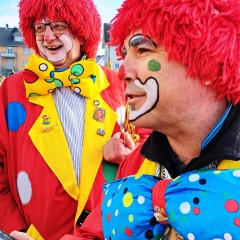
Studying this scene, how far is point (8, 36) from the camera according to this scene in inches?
1510

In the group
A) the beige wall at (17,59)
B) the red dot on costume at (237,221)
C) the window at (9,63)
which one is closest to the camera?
the red dot on costume at (237,221)

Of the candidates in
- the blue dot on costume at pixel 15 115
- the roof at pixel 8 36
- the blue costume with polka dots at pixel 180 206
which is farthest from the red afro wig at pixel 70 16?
the roof at pixel 8 36

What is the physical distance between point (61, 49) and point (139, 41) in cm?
97

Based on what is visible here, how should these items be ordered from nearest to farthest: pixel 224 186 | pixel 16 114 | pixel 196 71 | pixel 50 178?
pixel 224 186 < pixel 196 71 < pixel 50 178 < pixel 16 114

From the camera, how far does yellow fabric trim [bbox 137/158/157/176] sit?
114cm

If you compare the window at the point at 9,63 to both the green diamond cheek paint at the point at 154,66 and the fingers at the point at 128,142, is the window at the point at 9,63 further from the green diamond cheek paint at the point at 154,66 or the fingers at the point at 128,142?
the green diamond cheek paint at the point at 154,66

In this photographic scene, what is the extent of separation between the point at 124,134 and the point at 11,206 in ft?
2.19

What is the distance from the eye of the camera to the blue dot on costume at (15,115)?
1786 millimetres

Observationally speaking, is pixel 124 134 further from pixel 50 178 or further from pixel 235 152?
pixel 235 152

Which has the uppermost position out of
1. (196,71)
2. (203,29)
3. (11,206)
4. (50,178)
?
(203,29)

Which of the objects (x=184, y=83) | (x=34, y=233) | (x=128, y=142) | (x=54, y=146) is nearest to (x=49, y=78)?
(x=54, y=146)

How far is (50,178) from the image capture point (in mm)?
1689

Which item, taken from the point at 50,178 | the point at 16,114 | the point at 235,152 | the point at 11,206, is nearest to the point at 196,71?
the point at 235,152

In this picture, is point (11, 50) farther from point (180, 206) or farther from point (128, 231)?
point (180, 206)
